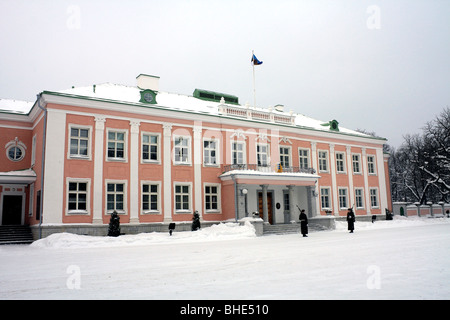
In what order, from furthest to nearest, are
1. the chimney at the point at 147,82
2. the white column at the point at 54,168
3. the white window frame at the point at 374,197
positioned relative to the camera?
the white window frame at the point at 374,197
the chimney at the point at 147,82
the white column at the point at 54,168

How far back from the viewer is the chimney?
88.7ft

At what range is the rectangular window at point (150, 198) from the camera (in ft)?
72.1

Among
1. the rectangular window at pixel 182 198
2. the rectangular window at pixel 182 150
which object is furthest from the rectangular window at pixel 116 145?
the rectangular window at pixel 182 198

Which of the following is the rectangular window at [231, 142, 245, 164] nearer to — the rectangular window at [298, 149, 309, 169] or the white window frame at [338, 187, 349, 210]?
the rectangular window at [298, 149, 309, 169]

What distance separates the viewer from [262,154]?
88.6ft

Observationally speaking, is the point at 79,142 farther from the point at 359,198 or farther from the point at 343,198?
the point at 359,198

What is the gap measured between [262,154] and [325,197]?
23.1 feet

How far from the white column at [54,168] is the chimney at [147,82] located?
799 cm

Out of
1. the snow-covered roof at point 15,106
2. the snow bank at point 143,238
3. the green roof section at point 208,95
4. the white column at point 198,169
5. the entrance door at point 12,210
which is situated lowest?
the snow bank at point 143,238

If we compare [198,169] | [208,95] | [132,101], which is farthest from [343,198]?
[132,101]

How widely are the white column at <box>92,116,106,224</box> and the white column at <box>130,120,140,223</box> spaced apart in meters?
1.70

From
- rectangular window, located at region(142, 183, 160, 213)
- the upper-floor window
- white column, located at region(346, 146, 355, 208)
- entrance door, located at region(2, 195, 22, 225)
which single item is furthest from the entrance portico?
entrance door, located at region(2, 195, 22, 225)

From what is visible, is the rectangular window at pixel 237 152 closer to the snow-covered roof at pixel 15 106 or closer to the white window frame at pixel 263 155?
the white window frame at pixel 263 155

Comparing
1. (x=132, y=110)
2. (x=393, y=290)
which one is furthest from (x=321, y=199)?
(x=393, y=290)
